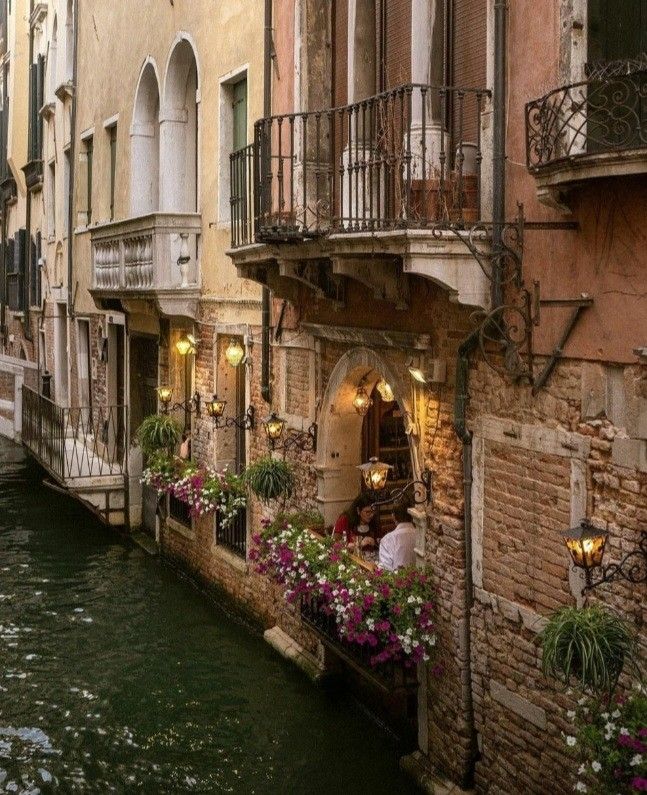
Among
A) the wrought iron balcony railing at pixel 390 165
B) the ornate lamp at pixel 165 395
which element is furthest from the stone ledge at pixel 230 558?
the wrought iron balcony railing at pixel 390 165

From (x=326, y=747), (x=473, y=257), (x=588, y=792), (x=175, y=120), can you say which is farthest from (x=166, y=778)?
(x=175, y=120)

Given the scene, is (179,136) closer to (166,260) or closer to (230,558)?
(166,260)

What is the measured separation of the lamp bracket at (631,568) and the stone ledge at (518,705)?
117 cm

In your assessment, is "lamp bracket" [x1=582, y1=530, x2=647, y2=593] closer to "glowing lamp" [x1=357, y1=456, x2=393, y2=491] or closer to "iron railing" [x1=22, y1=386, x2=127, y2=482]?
"glowing lamp" [x1=357, y1=456, x2=393, y2=491]

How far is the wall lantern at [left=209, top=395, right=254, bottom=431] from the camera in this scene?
424 inches

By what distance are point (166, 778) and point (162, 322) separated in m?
6.87

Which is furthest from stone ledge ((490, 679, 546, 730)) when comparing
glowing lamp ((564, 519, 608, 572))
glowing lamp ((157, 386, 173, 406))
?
glowing lamp ((157, 386, 173, 406))

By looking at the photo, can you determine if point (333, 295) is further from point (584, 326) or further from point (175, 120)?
point (175, 120)

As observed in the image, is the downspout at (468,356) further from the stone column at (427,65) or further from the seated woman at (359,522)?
the seated woman at (359,522)

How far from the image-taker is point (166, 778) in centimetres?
777

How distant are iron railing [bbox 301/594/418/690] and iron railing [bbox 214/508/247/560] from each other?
2.68 metres

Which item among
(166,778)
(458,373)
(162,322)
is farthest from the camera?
(162,322)

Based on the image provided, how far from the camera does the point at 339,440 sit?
30.3ft

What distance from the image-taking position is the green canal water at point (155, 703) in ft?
25.6
